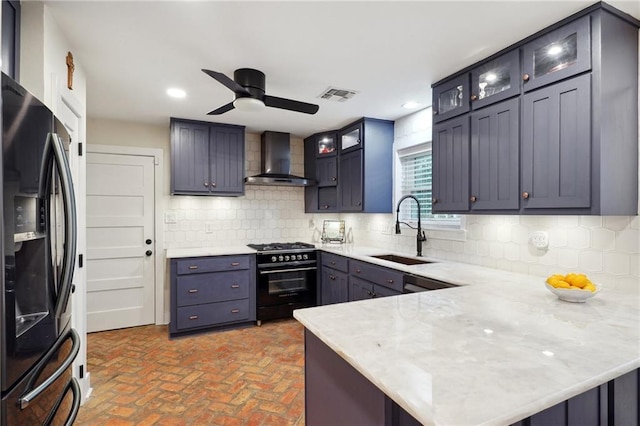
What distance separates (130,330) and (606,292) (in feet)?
14.5

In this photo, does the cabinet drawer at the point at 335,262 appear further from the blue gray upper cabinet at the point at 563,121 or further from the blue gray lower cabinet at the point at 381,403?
the blue gray lower cabinet at the point at 381,403

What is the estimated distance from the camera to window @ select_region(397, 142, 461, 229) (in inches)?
131

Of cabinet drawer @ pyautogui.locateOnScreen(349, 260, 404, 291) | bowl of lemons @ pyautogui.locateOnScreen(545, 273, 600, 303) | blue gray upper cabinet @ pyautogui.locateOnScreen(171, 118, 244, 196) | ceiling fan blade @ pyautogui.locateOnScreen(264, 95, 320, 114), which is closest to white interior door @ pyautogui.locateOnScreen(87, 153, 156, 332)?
blue gray upper cabinet @ pyautogui.locateOnScreen(171, 118, 244, 196)

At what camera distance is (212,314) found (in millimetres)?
3684

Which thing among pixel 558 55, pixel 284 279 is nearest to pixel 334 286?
pixel 284 279

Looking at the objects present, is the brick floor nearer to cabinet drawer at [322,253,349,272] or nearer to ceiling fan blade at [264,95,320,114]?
cabinet drawer at [322,253,349,272]

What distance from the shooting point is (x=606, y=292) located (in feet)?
6.12

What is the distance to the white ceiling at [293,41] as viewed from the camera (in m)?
1.75

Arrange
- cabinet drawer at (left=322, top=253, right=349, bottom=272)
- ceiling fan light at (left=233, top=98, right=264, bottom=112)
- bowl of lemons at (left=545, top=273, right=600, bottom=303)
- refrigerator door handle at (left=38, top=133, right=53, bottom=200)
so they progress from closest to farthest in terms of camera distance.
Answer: refrigerator door handle at (left=38, top=133, right=53, bottom=200)
bowl of lemons at (left=545, top=273, right=600, bottom=303)
ceiling fan light at (left=233, top=98, right=264, bottom=112)
cabinet drawer at (left=322, top=253, right=349, bottom=272)

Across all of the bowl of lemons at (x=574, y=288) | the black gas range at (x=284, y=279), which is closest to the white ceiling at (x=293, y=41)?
the bowl of lemons at (x=574, y=288)

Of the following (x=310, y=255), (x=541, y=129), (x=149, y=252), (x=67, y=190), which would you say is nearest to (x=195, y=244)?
(x=149, y=252)

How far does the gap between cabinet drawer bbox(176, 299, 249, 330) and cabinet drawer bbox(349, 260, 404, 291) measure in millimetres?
1375

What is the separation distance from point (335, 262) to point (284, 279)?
69 cm

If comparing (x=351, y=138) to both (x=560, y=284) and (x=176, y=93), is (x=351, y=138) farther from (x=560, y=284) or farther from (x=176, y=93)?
(x=560, y=284)
